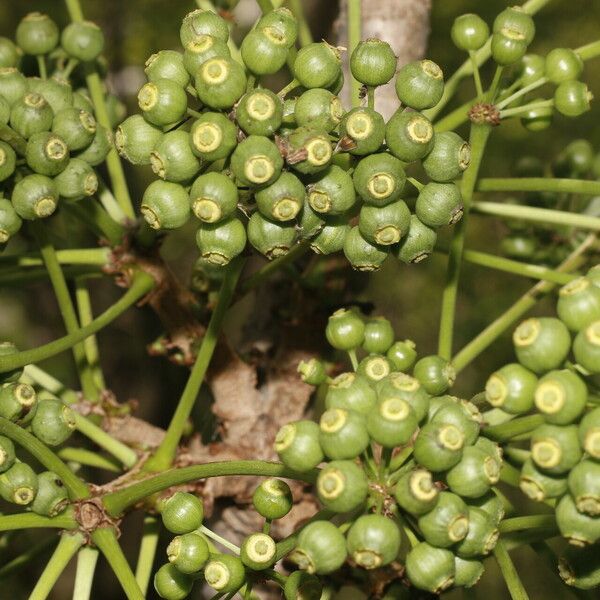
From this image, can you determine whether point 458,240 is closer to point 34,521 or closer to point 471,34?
point 471,34

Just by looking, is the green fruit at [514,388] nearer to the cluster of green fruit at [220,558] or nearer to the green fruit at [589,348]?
the green fruit at [589,348]

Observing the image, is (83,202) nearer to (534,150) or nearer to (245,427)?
(245,427)

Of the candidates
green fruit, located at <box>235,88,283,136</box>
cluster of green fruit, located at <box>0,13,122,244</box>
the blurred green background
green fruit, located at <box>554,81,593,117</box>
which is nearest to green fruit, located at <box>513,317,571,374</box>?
green fruit, located at <box>235,88,283,136</box>

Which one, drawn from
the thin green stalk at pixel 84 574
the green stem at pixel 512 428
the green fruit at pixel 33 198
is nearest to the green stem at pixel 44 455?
the thin green stalk at pixel 84 574

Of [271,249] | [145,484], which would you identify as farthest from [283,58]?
[145,484]

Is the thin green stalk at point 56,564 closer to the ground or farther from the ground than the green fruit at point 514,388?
closer to the ground

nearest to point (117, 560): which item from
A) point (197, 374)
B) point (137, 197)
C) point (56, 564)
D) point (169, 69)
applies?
point (56, 564)

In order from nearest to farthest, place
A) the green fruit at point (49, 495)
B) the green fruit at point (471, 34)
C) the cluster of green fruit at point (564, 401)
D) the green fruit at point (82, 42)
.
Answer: the cluster of green fruit at point (564, 401) → the green fruit at point (49, 495) → the green fruit at point (471, 34) → the green fruit at point (82, 42)
